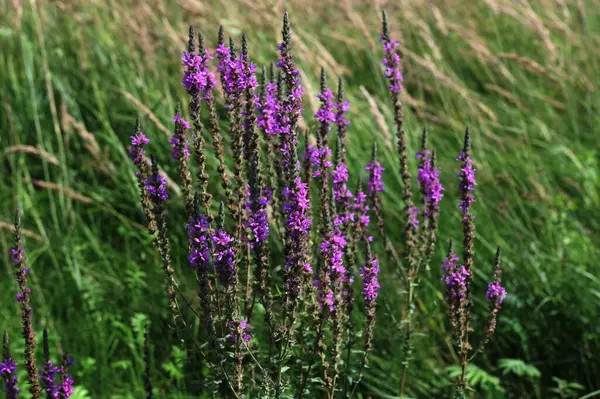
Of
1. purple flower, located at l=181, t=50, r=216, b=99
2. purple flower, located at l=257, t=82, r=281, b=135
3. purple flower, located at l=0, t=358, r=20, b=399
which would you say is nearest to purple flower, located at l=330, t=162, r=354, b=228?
purple flower, located at l=257, t=82, r=281, b=135

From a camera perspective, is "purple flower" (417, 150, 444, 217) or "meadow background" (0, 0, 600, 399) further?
"meadow background" (0, 0, 600, 399)

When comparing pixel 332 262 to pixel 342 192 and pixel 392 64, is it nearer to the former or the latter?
pixel 342 192

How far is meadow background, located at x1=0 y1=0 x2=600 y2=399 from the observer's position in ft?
12.5

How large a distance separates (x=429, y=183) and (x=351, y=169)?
1551mm

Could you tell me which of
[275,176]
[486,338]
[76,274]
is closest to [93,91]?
[76,274]

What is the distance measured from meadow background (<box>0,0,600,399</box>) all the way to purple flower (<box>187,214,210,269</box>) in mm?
949

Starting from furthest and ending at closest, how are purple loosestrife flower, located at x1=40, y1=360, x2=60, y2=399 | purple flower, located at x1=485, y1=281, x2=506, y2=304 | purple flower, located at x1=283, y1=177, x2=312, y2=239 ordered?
purple flower, located at x1=485, y1=281, x2=506, y2=304 < purple loosestrife flower, located at x1=40, y1=360, x2=60, y2=399 < purple flower, located at x1=283, y1=177, x2=312, y2=239

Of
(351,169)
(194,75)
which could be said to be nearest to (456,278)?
(194,75)

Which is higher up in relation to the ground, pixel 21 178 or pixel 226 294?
pixel 21 178

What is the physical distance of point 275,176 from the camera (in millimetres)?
3094

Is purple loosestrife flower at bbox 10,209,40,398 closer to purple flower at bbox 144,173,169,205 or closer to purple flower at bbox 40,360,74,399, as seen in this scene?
purple flower at bbox 40,360,74,399

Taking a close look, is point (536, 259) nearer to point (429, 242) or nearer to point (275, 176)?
point (429, 242)

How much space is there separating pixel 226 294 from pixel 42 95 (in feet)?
12.6

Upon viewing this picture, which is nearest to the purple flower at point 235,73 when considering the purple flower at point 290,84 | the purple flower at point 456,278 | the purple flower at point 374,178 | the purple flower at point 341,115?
the purple flower at point 290,84
